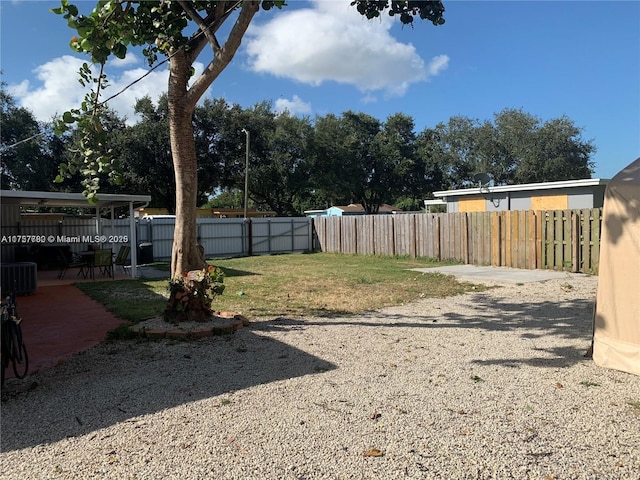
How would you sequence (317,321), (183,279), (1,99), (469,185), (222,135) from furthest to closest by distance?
(469,185) < (222,135) < (1,99) < (317,321) < (183,279)

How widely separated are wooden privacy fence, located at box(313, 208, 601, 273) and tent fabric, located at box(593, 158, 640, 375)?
8.81 m

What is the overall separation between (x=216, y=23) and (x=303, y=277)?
7.55 meters

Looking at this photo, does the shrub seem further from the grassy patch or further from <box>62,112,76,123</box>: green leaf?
<box>62,112,76,123</box>: green leaf

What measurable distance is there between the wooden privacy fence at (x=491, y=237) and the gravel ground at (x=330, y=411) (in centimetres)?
784

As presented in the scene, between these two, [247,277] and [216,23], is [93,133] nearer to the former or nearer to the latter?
[216,23]

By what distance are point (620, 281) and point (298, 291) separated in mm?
6715

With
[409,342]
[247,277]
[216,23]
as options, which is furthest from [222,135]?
[409,342]

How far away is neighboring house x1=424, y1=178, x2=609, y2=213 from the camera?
1831 centimetres

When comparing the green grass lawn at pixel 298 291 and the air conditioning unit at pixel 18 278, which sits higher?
the air conditioning unit at pixel 18 278

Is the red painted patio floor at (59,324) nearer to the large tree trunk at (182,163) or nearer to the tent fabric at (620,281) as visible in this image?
the large tree trunk at (182,163)

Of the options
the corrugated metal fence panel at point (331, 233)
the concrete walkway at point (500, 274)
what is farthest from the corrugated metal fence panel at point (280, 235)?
the concrete walkway at point (500, 274)

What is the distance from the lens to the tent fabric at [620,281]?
4.48m

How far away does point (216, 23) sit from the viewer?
6680 mm

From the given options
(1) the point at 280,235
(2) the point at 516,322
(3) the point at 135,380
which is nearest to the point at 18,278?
(3) the point at 135,380
